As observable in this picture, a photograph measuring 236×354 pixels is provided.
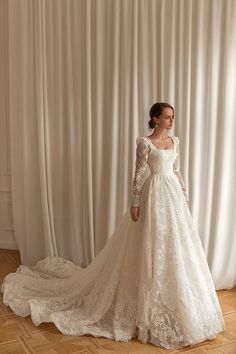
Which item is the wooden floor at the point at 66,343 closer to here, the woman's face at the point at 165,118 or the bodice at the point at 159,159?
the bodice at the point at 159,159

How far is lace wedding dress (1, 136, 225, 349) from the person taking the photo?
9.16 ft

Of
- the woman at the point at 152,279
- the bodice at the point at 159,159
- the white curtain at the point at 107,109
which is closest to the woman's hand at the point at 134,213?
the woman at the point at 152,279

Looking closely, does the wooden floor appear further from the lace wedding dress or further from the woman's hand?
the woman's hand

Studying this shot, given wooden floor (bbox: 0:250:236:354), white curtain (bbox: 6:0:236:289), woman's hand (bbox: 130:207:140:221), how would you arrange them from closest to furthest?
wooden floor (bbox: 0:250:236:354) → woman's hand (bbox: 130:207:140:221) → white curtain (bbox: 6:0:236:289)

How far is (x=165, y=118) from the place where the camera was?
3029mm

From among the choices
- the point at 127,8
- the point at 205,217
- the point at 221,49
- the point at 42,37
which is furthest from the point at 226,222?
the point at 42,37

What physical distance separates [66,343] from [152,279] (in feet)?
2.27

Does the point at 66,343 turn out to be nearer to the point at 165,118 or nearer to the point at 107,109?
the point at 165,118

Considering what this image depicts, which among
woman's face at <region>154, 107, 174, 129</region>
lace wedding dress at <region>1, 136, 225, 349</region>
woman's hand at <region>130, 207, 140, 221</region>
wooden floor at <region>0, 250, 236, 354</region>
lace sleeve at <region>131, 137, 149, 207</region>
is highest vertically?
woman's face at <region>154, 107, 174, 129</region>

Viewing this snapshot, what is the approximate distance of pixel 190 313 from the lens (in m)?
2.74

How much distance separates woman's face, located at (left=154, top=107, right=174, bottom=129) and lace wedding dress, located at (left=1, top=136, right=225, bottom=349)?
149 millimetres

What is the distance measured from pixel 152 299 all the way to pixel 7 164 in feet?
8.39


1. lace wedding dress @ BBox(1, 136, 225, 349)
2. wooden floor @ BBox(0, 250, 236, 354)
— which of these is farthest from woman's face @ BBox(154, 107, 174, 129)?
wooden floor @ BBox(0, 250, 236, 354)

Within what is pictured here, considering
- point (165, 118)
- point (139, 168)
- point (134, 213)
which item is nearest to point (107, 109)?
point (165, 118)
